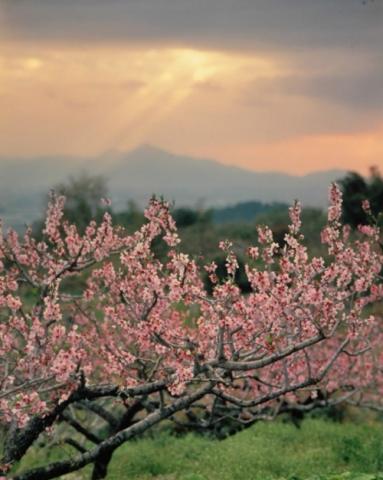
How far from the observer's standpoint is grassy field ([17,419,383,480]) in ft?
60.0

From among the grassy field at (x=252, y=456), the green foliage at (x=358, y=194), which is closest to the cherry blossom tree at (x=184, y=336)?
the grassy field at (x=252, y=456)

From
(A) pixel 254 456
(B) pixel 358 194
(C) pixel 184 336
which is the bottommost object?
(A) pixel 254 456

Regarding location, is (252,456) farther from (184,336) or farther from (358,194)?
(358,194)

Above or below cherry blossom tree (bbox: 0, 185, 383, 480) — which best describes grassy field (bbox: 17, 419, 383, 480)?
below

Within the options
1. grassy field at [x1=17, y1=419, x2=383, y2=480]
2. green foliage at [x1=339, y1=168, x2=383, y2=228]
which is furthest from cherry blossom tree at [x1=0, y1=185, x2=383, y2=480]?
green foliage at [x1=339, y1=168, x2=383, y2=228]

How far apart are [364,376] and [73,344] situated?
15.7 meters

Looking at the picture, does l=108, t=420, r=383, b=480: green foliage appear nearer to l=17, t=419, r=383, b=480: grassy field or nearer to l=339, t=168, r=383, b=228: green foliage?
l=17, t=419, r=383, b=480: grassy field

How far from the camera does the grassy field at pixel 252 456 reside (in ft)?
60.0

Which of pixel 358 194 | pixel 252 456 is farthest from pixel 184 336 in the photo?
pixel 358 194

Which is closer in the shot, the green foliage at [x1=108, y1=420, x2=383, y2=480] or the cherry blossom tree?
the cherry blossom tree

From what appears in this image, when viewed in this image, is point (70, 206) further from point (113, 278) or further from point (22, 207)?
point (22, 207)

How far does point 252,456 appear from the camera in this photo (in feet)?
64.4

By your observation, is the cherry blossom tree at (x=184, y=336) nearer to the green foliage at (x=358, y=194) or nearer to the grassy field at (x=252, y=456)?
the grassy field at (x=252, y=456)

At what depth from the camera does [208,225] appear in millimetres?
90812
